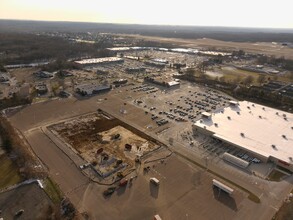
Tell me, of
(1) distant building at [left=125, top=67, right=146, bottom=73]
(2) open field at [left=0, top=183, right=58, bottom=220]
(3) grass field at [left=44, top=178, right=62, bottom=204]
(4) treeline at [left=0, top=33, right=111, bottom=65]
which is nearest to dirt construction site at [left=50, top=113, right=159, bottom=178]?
(3) grass field at [left=44, top=178, right=62, bottom=204]

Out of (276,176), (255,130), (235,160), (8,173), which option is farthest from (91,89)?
(276,176)

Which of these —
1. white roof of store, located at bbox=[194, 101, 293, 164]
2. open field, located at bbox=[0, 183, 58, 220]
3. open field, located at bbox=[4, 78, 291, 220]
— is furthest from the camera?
white roof of store, located at bbox=[194, 101, 293, 164]

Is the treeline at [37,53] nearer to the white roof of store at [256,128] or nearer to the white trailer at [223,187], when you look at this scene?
the white roof of store at [256,128]

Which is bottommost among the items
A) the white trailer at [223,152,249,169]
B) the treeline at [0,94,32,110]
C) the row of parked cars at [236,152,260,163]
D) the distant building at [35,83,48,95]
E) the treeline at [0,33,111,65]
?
the treeline at [0,33,111,65]

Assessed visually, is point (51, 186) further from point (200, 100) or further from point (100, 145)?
point (200, 100)

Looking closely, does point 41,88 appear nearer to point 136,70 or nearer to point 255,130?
point 136,70

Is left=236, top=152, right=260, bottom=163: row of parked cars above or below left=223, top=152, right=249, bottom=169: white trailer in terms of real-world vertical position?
below

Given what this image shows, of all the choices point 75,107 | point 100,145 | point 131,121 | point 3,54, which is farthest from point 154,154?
point 3,54

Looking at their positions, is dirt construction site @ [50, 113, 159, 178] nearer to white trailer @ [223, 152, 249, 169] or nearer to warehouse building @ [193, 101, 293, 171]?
white trailer @ [223, 152, 249, 169]
